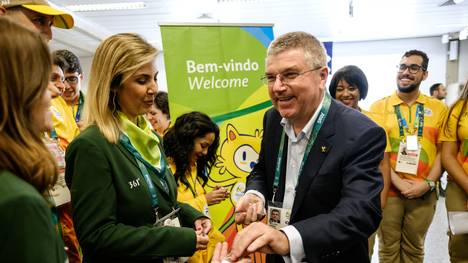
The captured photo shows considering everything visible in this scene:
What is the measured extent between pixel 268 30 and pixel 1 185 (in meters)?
2.48

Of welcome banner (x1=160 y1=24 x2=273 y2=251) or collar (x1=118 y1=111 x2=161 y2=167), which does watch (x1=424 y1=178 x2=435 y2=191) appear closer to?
welcome banner (x1=160 y1=24 x2=273 y2=251)

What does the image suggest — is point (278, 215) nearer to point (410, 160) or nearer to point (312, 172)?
point (312, 172)

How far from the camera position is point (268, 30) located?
2.83 meters

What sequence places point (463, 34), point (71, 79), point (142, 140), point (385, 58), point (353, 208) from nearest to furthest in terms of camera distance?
point (353, 208), point (142, 140), point (71, 79), point (463, 34), point (385, 58)

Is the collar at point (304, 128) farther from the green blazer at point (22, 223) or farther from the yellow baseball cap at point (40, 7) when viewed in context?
the yellow baseball cap at point (40, 7)

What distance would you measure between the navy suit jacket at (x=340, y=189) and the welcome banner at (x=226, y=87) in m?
1.35

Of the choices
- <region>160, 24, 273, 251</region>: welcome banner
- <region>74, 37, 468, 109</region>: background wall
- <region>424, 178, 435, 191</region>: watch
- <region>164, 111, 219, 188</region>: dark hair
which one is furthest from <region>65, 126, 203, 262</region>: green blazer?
<region>74, 37, 468, 109</region>: background wall

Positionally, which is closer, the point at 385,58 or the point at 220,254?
the point at 220,254

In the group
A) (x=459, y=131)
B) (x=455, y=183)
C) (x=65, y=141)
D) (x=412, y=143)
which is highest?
(x=65, y=141)

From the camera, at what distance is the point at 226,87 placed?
273 centimetres

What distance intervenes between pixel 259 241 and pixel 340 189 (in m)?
0.44

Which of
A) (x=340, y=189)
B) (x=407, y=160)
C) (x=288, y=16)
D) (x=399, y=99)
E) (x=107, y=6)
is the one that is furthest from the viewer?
(x=288, y=16)

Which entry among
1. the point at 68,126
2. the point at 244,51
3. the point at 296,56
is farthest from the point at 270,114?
the point at 68,126

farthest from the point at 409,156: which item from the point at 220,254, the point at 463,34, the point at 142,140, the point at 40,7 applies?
the point at 463,34
